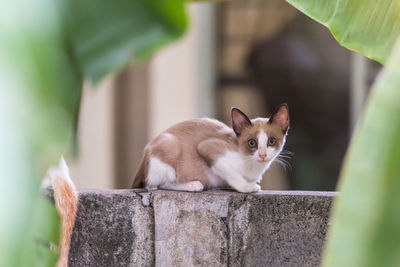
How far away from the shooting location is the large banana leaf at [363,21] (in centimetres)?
59

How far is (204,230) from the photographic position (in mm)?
940

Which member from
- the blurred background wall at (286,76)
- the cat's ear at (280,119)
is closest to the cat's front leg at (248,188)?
the cat's ear at (280,119)

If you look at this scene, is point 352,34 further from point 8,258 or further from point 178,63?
point 178,63

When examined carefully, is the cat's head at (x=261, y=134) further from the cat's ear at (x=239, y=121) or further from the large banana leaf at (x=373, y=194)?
the large banana leaf at (x=373, y=194)

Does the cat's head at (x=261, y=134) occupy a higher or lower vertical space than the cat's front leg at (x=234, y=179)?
higher

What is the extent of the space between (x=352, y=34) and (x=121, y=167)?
2.25 meters

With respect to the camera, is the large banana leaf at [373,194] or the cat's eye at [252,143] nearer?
the large banana leaf at [373,194]

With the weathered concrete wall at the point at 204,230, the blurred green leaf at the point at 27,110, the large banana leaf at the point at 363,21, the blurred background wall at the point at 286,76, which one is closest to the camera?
the blurred green leaf at the point at 27,110


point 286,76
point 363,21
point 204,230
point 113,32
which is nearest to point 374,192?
point 113,32

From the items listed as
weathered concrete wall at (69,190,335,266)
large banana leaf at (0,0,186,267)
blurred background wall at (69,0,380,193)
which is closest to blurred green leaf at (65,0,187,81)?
large banana leaf at (0,0,186,267)

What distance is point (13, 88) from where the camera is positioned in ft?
0.73

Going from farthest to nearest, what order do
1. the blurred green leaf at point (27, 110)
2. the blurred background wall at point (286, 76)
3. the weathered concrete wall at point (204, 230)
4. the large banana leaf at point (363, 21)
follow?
1. the blurred background wall at point (286, 76)
2. the weathered concrete wall at point (204, 230)
3. the large banana leaf at point (363, 21)
4. the blurred green leaf at point (27, 110)

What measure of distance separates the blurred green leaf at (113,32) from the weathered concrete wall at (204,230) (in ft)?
2.25

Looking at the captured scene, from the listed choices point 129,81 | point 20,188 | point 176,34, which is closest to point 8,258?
point 20,188
